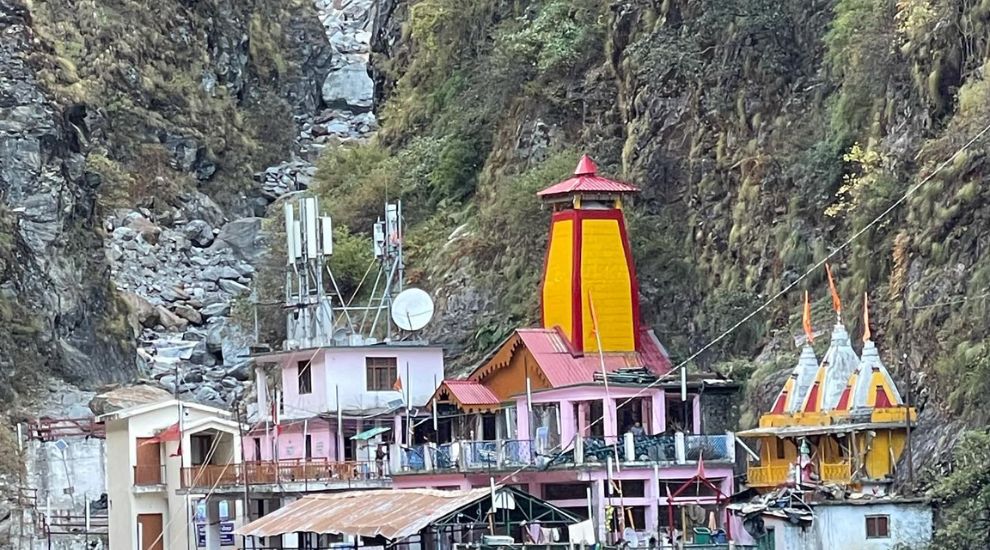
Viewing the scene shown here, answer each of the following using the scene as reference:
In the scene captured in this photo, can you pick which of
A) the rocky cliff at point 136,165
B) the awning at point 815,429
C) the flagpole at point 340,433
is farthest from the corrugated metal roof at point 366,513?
the rocky cliff at point 136,165

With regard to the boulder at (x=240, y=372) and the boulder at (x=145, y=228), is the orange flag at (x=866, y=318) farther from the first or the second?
the boulder at (x=145, y=228)

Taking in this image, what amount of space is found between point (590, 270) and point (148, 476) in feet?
53.4

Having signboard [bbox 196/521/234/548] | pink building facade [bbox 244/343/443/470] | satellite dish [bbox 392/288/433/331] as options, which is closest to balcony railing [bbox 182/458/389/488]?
pink building facade [bbox 244/343/443/470]

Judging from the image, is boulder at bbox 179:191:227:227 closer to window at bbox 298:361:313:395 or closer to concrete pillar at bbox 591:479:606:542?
window at bbox 298:361:313:395

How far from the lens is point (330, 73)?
534 ft

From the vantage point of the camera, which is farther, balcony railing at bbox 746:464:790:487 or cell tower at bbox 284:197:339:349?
cell tower at bbox 284:197:339:349

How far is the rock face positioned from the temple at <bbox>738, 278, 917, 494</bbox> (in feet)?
163

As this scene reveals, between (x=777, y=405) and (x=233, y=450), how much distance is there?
22121mm

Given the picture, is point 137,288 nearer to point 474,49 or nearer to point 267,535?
point 474,49

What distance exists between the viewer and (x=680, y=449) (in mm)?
57438

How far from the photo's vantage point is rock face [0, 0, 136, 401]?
335 ft

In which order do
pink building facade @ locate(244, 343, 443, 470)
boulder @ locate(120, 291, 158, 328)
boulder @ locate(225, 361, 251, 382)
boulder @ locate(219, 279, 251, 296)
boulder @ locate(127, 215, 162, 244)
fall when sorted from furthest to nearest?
boulder @ locate(127, 215, 162, 244) → boulder @ locate(219, 279, 251, 296) → boulder @ locate(120, 291, 158, 328) → boulder @ locate(225, 361, 251, 382) → pink building facade @ locate(244, 343, 443, 470)

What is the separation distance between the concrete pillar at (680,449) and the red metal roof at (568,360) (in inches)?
135

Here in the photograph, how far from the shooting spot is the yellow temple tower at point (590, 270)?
6288 centimetres
